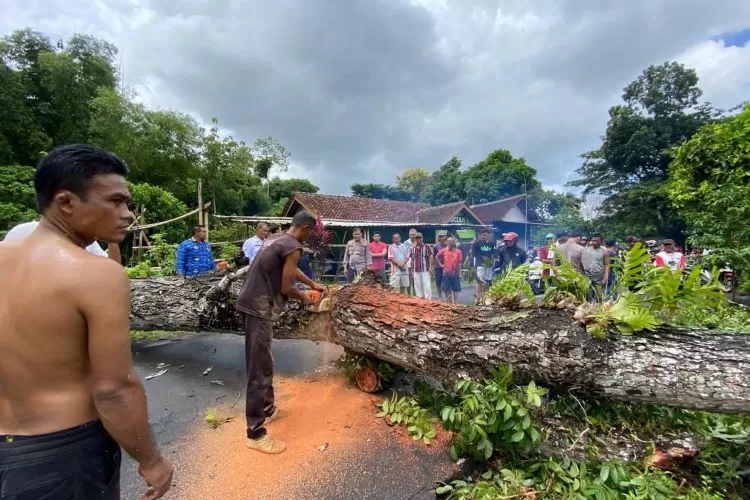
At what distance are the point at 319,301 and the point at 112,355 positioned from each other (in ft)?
8.09

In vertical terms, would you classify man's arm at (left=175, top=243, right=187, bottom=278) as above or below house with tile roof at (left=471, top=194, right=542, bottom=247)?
below

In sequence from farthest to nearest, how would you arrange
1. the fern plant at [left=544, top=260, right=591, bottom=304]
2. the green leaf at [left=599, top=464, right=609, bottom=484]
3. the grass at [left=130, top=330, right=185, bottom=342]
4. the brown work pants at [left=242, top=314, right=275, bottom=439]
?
the grass at [left=130, top=330, right=185, bottom=342] → the fern plant at [left=544, top=260, right=591, bottom=304] → the brown work pants at [left=242, top=314, right=275, bottom=439] → the green leaf at [left=599, top=464, right=609, bottom=484]

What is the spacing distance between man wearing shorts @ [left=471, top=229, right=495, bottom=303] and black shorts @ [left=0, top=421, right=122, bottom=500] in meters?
7.28

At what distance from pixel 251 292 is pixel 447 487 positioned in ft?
6.37

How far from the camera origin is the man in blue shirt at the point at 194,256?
18.5 feet

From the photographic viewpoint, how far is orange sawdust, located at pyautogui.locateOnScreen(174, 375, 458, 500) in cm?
228

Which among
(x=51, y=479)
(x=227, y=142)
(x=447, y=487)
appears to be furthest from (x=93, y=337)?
(x=227, y=142)

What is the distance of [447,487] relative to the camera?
216 cm

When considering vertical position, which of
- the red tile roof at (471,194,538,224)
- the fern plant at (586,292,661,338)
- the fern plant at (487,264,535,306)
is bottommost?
the fern plant at (586,292,661,338)

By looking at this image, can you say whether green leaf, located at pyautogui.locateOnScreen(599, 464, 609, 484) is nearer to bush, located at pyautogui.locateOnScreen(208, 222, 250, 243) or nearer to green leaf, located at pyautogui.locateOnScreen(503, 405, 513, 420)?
green leaf, located at pyautogui.locateOnScreen(503, 405, 513, 420)

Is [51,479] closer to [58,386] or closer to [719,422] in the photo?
[58,386]

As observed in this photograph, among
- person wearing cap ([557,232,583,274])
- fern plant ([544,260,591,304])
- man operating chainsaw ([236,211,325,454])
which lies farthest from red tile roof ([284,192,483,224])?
fern plant ([544,260,591,304])

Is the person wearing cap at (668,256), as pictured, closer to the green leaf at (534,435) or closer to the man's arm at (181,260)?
the green leaf at (534,435)

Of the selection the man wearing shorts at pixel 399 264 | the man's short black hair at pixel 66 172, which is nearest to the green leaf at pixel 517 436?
the man's short black hair at pixel 66 172
